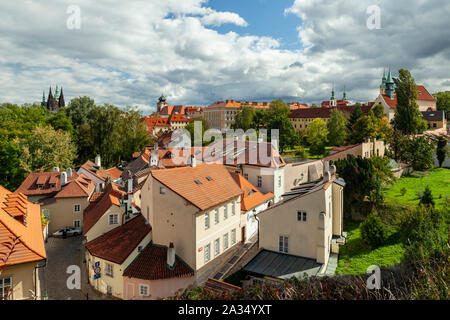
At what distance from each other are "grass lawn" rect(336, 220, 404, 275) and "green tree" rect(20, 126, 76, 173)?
3671 cm

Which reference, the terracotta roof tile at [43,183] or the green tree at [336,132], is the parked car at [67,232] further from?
the green tree at [336,132]

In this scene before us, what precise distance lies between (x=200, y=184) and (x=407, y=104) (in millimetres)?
39732

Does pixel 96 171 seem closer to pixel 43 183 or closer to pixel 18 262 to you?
pixel 43 183

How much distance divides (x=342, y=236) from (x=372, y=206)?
26.5 ft

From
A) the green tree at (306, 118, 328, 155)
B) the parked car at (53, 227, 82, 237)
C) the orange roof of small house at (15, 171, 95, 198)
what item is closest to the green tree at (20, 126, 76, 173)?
the orange roof of small house at (15, 171, 95, 198)

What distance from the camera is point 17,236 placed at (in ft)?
34.6

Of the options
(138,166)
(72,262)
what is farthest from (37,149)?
(72,262)

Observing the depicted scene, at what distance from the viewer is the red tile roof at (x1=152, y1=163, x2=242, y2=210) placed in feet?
55.5

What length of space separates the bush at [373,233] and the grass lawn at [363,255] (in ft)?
1.30

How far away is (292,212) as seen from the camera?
15703 millimetres

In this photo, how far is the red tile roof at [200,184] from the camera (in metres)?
16.9

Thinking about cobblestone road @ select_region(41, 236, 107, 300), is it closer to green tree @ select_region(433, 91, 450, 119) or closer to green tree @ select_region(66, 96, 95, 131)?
green tree @ select_region(66, 96, 95, 131)

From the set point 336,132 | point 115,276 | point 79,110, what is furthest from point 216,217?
point 79,110

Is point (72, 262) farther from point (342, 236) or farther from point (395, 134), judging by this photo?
point (395, 134)
